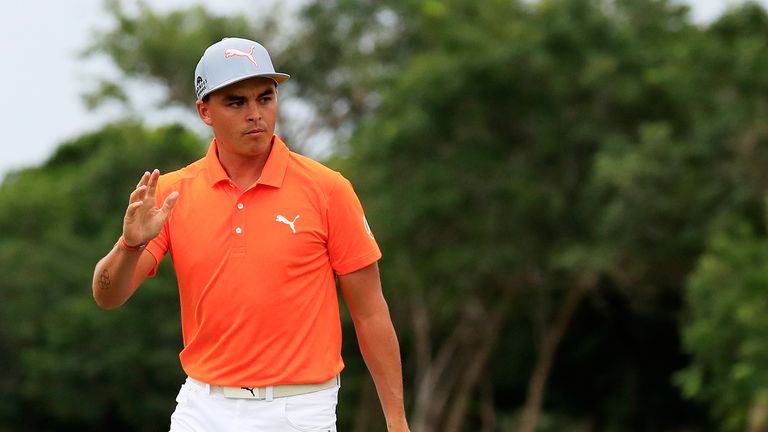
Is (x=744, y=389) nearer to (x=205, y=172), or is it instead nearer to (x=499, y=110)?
(x=499, y=110)

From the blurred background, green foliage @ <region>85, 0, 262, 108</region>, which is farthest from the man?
green foliage @ <region>85, 0, 262, 108</region>

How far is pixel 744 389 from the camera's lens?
22.6 m

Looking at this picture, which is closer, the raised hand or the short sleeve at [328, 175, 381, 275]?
Result: the raised hand

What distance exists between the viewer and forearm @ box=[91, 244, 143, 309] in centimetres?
479

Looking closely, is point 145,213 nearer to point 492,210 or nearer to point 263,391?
point 263,391

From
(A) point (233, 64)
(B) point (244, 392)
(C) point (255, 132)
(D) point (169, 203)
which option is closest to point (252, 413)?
(B) point (244, 392)

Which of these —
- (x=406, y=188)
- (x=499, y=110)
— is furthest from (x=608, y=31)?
(x=406, y=188)

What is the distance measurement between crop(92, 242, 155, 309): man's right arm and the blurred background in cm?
1745

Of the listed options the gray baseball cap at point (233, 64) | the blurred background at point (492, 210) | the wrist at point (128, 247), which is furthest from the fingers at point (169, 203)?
the blurred background at point (492, 210)

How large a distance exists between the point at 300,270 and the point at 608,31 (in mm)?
22907

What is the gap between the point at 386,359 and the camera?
16.3 feet

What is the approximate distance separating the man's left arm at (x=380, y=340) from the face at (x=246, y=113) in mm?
547

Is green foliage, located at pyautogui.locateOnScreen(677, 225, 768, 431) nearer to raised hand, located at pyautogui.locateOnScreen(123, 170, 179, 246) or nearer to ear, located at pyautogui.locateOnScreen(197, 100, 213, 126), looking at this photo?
ear, located at pyautogui.locateOnScreen(197, 100, 213, 126)

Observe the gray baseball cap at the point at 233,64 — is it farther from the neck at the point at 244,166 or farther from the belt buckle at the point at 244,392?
the belt buckle at the point at 244,392
